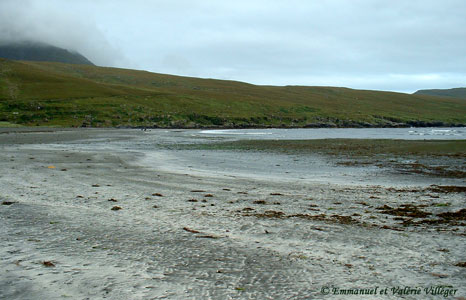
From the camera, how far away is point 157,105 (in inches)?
4067

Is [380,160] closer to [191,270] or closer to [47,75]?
[191,270]

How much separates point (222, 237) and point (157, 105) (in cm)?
9763

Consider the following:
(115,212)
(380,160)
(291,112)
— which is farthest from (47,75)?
(115,212)

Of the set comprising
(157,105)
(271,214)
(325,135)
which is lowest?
(271,214)

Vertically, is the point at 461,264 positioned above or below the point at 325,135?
below

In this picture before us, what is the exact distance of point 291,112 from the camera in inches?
4717

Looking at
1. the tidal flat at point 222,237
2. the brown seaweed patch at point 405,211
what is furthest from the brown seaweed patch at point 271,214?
the brown seaweed patch at point 405,211

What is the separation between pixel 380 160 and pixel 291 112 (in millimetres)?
92831

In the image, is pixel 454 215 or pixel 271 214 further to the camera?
pixel 454 215

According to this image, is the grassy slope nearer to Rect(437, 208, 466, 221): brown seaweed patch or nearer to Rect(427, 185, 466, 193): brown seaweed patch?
Rect(427, 185, 466, 193): brown seaweed patch

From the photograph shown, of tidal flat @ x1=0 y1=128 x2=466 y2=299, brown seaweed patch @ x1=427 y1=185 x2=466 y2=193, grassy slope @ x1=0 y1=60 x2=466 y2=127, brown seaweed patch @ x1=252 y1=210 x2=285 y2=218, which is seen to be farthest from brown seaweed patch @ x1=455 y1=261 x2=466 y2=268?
grassy slope @ x1=0 y1=60 x2=466 y2=127

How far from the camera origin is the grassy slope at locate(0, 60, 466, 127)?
87.1 m

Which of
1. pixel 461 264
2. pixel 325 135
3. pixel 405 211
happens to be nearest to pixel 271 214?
pixel 405 211

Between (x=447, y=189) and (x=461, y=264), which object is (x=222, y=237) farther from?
(x=447, y=189)
